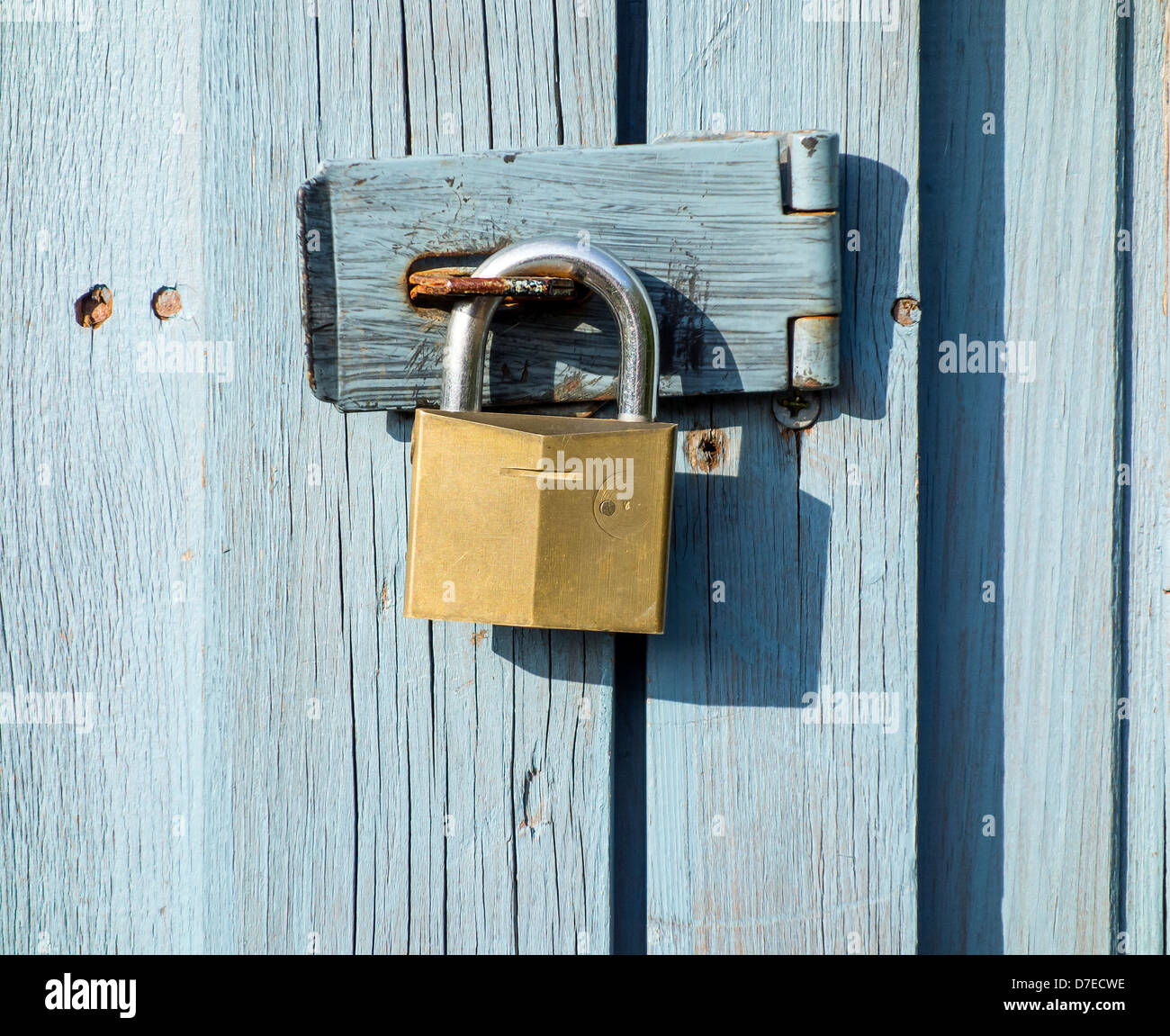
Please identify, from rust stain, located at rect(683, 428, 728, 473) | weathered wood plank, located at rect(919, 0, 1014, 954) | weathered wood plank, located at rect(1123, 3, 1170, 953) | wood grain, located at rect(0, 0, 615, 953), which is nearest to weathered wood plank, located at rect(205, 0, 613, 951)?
wood grain, located at rect(0, 0, 615, 953)

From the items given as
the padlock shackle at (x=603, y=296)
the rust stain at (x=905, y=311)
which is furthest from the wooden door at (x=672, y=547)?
the padlock shackle at (x=603, y=296)

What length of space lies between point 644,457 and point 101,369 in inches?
24.7

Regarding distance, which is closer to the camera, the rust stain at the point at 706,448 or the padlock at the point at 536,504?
the padlock at the point at 536,504

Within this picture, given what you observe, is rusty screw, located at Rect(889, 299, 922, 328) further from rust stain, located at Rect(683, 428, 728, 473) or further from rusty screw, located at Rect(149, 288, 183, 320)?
rusty screw, located at Rect(149, 288, 183, 320)

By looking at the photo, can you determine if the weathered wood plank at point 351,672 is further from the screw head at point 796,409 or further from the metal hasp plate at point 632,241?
the screw head at point 796,409

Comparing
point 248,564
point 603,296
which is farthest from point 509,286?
Result: point 248,564

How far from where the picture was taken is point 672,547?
0.78m

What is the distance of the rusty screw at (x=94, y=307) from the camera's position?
2.74 feet

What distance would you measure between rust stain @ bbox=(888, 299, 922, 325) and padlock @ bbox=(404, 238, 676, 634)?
0.88 ft

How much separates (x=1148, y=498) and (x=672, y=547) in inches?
20.2

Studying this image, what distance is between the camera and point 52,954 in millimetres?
842

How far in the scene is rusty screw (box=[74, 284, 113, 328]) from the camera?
32.9 inches

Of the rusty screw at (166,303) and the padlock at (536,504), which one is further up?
the rusty screw at (166,303)
